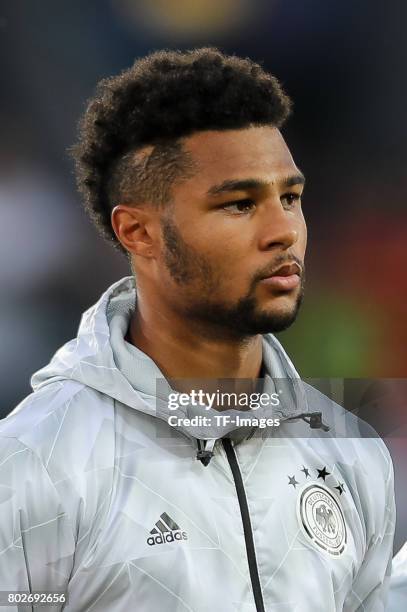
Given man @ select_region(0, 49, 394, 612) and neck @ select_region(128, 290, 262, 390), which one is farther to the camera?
neck @ select_region(128, 290, 262, 390)

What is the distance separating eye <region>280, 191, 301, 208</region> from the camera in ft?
2.92

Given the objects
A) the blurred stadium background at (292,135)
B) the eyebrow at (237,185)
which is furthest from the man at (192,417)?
the blurred stadium background at (292,135)

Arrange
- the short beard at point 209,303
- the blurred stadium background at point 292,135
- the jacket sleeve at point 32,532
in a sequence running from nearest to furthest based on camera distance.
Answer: the jacket sleeve at point 32,532 < the short beard at point 209,303 < the blurred stadium background at point 292,135

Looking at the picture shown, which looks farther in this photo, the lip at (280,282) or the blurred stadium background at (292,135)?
the blurred stadium background at (292,135)

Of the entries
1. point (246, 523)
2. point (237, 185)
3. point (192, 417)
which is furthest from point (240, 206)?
point (246, 523)

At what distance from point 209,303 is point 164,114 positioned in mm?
213

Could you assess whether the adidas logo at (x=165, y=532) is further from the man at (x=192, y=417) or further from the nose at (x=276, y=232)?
the nose at (x=276, y=232)

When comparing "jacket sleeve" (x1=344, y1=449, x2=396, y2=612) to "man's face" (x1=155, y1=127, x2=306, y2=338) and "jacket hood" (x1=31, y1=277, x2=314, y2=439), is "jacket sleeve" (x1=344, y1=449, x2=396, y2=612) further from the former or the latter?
"man's face" (x1=155, y1=127, x2=306, y2=338)

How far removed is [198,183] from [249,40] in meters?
0.52

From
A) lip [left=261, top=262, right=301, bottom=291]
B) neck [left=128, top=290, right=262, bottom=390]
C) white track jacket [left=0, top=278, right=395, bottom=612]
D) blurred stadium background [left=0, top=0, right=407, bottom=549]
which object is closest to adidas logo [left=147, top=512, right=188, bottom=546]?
white track jacket [left=0, top=278, right=395, bottom=612]

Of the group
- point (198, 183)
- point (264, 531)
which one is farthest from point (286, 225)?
point (264, 531)

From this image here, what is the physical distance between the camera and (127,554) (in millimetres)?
785

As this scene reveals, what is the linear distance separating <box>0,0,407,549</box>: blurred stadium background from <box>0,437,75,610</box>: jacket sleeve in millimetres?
491

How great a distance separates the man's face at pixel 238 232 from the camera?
2.81 feet
